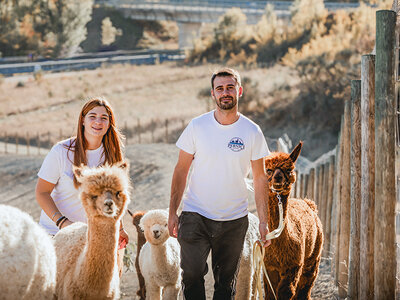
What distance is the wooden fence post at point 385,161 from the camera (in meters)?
4.84

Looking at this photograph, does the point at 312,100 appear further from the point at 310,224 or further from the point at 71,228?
the point at 71,228

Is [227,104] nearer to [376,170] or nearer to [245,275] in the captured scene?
[376,170]

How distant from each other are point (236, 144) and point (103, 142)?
3.99 feet

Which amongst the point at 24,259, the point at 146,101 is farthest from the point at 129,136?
the point at 24,259

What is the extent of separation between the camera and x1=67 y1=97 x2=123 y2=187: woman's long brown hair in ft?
16.8

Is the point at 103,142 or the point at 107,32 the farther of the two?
the point at 107,32

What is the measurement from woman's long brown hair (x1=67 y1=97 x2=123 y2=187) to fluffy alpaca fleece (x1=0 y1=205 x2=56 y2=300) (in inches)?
41.6

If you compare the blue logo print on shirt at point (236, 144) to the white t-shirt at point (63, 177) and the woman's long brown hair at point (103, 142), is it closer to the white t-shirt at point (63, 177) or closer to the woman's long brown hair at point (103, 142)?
the woman's long brown hair at point (103, 142)

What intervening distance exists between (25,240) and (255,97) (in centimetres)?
2383

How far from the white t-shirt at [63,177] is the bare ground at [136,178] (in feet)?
17.1

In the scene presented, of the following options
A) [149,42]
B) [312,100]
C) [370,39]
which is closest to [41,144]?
[312,100]

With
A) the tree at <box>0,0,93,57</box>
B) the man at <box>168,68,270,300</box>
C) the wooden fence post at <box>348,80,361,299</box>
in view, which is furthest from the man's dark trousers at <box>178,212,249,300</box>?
the tree at <box>0,0,93,57</box>

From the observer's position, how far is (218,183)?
4.91 metres

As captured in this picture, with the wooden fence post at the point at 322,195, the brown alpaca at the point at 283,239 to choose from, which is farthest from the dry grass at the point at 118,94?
the brown alpaca at the point at 283,239
